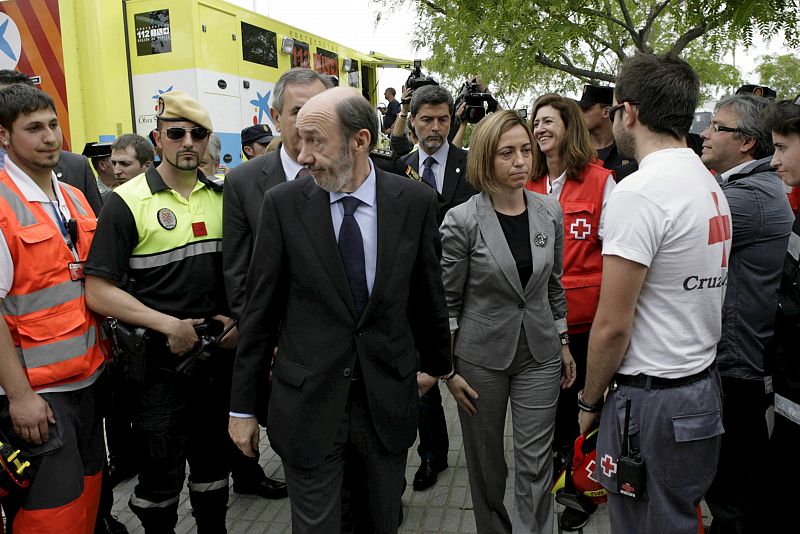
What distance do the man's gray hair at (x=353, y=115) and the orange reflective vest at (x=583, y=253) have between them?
5.17 feet

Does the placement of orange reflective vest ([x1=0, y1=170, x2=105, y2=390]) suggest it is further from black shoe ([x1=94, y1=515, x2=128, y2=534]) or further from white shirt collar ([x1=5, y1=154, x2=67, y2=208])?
black shoe ([x1=94, y1=515, x2=128, y2=534])

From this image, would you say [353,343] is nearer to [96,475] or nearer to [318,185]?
[318,185]

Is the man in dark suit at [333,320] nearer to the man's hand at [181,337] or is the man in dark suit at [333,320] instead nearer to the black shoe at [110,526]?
the man's hand at [181,337]

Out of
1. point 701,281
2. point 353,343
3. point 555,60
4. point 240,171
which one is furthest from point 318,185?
point 555,60

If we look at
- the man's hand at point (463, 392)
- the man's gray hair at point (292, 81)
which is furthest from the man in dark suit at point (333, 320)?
the man's gray hair at point (292, 81)

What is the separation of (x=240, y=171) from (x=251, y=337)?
1028mm

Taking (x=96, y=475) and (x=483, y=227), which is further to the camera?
(x=483, y=227)

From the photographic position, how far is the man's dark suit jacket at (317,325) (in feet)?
7.32

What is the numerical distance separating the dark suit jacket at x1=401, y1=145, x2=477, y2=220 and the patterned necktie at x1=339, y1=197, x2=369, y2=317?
2.00 metres

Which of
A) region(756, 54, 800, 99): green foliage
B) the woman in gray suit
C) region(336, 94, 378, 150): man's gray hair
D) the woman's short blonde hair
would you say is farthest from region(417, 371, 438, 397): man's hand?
region(756, 54, 800, 99): green foliage

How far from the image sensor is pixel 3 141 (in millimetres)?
2723

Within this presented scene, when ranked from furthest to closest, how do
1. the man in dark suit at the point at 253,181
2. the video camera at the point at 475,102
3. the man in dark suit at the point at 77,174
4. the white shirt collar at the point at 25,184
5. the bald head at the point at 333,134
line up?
the video camera at the point at 475,102 → the man in dark suit at the point at 77,174 → the man in dark suit at the point at 253,181 → the white shirt collar at the point at 25,184 → the bald head at the point at 333,134

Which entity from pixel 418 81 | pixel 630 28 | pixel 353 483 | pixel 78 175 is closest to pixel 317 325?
pixel 353 483

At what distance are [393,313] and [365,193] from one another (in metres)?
0.47
